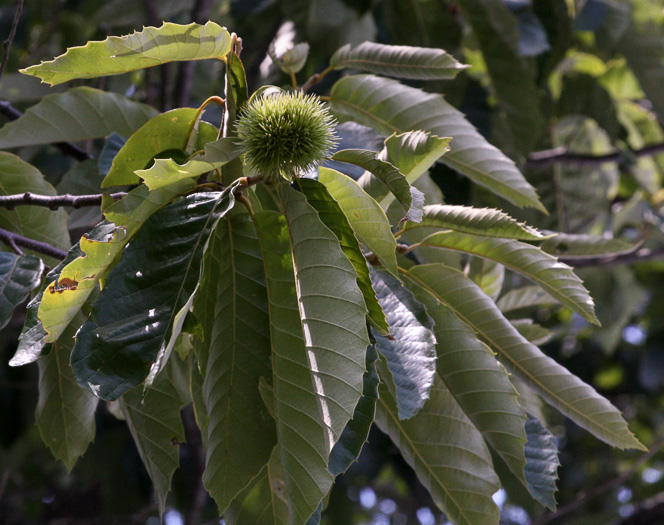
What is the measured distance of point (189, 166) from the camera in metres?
0.65

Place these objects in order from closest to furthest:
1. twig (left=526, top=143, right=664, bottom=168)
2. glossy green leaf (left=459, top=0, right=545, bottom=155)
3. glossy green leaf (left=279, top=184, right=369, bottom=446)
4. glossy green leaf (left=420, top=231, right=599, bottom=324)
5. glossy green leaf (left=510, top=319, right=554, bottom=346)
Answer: glossy green leaf (left=279, top=184, right=369, bottom=446) < glossy green leaf (left=420, top=231, right=599, bottom=324) < glossy green leaf (left=510, top=319, right=554, bottom=346) < glossy green leaf (left=459, top=0, right=545, bottom=155) < twig (left=526, top=143, right=664, bottom=168)

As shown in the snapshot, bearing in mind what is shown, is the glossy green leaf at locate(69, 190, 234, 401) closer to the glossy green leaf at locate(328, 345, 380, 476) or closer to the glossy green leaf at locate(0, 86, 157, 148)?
the glossy green leaf at locate(328, 345, 380, 476)

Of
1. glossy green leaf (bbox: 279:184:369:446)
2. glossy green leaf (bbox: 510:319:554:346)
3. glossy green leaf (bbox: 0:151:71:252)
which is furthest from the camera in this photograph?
glossy green leaf (bbox: 510:319:554:346)

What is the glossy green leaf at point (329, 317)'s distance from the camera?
0.61m

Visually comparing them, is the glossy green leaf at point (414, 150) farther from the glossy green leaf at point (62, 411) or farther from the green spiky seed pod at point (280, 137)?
the glossy green leaf at point (62, 411)

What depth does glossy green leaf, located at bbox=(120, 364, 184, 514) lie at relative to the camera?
81 cm

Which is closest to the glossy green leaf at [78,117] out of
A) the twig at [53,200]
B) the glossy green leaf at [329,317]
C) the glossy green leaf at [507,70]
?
the twig at [53,200]

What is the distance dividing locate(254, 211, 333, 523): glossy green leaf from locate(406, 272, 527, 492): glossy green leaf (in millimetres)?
225

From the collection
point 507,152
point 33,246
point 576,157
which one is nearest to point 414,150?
point 33,246

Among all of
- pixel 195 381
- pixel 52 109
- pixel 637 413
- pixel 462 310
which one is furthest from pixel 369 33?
pixel 637 413

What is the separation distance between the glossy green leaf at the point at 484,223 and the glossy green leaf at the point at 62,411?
0.55 metres

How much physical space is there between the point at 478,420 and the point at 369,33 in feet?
4.63

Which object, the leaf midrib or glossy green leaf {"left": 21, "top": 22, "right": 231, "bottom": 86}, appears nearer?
glossy green leaf {"left": 21, "top": 22, "right": 231, "bottom": 86}

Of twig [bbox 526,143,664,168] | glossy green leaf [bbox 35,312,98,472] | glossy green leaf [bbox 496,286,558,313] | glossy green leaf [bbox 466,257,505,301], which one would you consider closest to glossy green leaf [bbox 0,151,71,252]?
glossy green leaf [bbox 35,312,98,472]
